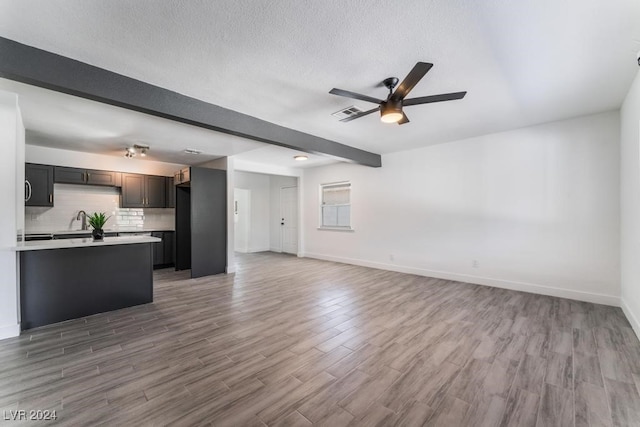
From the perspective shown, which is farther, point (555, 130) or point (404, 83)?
point (555, 130)

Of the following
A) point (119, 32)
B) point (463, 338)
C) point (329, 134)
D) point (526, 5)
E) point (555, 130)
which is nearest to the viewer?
point (526, 5)

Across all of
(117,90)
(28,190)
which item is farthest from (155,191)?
(117,90)

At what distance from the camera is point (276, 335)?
8.98ft

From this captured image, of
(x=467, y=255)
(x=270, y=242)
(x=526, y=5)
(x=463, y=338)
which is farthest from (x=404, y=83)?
(x=270, y=242)

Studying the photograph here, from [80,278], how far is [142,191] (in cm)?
305

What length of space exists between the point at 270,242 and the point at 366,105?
6.82 meters

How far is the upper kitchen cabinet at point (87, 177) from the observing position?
4.93m

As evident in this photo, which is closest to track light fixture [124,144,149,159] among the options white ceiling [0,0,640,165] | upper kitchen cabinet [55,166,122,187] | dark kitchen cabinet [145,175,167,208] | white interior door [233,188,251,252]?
A: upper kitchen cabinet [55,166,122,187]

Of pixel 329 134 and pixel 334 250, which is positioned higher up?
pixel 329 134

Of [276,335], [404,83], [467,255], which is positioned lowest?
[276,335]

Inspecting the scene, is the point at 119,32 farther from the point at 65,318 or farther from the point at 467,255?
the point at 467,255

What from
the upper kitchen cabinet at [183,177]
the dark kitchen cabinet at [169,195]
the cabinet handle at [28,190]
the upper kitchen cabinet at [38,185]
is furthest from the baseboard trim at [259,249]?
the cabinet handle at [28,190]

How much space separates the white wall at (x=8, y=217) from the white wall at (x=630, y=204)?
6128mm

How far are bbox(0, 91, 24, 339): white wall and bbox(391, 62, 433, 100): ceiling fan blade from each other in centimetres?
378
